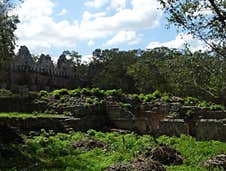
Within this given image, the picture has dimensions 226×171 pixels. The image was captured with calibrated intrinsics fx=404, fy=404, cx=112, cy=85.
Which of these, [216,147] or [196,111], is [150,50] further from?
[216,147]

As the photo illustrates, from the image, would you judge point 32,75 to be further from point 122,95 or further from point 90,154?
point 90,154

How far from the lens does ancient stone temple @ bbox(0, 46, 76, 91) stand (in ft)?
133

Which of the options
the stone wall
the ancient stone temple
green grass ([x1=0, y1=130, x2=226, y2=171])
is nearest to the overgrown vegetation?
the stone wall

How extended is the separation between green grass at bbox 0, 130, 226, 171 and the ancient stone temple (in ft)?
79.2

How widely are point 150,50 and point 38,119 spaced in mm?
38885

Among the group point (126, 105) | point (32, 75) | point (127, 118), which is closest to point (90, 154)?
point (127, 118)

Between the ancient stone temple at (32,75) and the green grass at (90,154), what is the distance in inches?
950

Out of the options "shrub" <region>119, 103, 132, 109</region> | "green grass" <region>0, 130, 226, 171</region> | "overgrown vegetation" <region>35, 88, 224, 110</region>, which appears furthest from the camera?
"shrub" <region>119, 103, 132, 109</region>

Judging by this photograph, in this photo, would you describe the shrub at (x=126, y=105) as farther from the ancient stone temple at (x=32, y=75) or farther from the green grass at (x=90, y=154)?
the ancient stone temple at (x=32, y=75)

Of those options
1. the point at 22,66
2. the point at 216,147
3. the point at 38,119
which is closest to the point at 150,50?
the point at 22,66

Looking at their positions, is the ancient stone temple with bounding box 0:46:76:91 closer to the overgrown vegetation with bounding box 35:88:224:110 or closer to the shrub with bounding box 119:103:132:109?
the overgrown vegetation with bounding box 35:88:224:110

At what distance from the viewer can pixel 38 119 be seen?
62.6 ft

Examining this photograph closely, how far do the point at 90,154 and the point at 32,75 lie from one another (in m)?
31.8

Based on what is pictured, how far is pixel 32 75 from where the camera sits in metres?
42.8
